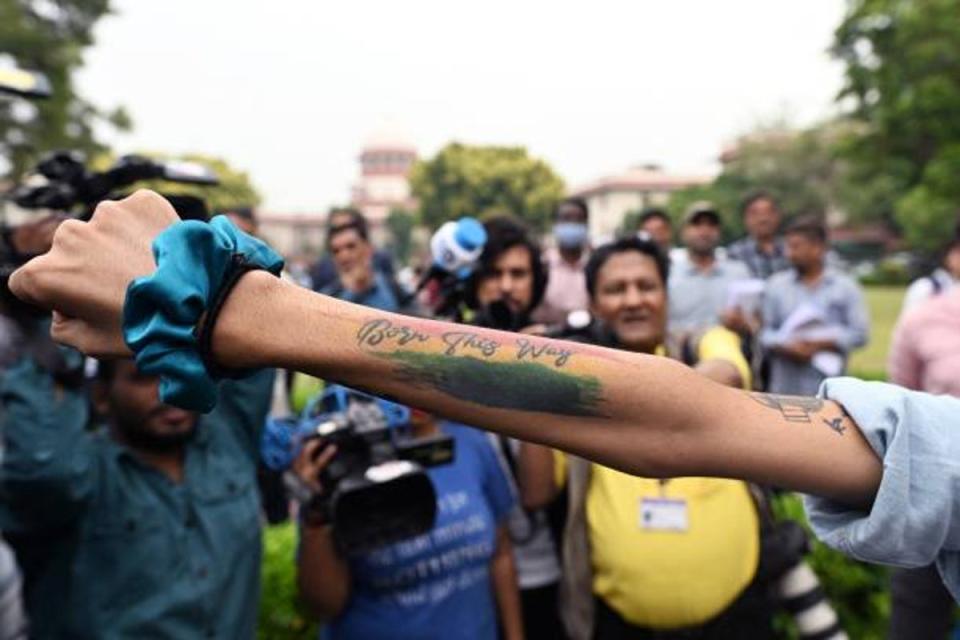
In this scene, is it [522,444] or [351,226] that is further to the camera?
[351,226]

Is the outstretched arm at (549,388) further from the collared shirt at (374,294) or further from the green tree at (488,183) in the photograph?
the green tree at (488,183)

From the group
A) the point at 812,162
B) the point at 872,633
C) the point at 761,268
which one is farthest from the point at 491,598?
the point at 812,162

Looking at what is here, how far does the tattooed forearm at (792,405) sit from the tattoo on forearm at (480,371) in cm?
22

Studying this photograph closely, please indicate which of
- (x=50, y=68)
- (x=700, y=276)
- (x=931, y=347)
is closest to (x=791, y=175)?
(x=50, y=68)

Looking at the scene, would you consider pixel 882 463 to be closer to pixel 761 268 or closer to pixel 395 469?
pixel 395 469

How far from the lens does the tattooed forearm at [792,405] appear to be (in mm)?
958

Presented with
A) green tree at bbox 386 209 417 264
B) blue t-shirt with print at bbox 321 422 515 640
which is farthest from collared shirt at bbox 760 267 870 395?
green tree at bbox 386 209 417 264

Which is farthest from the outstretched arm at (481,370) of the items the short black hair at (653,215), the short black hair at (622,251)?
the short black hair at (653,215)

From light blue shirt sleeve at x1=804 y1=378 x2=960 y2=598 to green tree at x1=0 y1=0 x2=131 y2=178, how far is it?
1779cm

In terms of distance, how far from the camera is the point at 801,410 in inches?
38.2

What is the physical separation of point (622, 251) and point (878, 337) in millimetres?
13202

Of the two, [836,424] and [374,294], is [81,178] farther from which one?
[374,294]

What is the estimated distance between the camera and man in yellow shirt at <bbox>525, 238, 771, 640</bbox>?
200cm

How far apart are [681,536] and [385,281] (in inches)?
123
